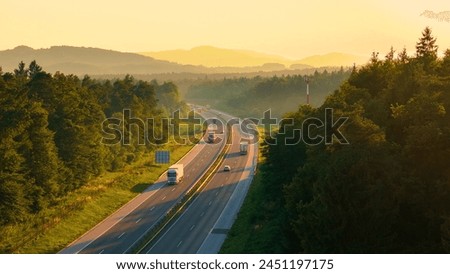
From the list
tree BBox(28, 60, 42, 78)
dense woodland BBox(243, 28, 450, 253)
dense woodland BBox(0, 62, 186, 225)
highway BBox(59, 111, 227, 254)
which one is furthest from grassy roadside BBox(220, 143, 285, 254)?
tree BBox(28, 60, 42, 78)

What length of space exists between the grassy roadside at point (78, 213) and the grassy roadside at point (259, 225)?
66.2 feet

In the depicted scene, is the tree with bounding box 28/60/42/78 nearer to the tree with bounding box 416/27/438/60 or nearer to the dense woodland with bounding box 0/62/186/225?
the dense woodland with bounding box 0/62/186/225

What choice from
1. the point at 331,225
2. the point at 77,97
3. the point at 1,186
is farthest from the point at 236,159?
the point at 331,225

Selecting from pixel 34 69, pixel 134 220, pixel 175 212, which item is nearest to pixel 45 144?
pixel 134 220

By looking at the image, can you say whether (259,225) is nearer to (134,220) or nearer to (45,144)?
(134,220)

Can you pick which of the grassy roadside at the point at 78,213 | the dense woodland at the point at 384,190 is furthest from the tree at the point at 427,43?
the grassy roadside at the point at 78,213

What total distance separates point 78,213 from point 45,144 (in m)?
10.9

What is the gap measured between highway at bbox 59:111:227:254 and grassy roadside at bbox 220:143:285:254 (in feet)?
38.5

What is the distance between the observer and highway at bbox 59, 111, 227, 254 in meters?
58.3

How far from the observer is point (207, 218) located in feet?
228

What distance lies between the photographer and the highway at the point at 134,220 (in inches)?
2295

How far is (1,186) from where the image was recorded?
59594mm

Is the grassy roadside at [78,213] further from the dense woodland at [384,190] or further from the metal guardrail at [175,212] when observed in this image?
the dense woodland at [384,190]
